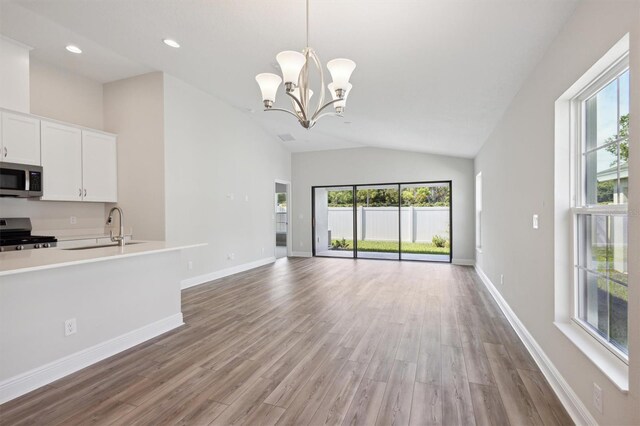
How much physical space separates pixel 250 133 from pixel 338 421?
6008 millimetres

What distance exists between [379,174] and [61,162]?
6350 mm

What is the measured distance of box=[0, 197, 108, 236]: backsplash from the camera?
413cm

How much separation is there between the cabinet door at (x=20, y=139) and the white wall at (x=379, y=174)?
5.65 meters

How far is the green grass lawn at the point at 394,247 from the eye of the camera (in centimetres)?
780

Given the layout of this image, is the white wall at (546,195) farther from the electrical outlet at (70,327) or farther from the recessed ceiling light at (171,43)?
the recessed ceiling light at (171,43)

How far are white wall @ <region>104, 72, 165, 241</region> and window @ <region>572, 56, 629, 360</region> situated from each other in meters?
4.86

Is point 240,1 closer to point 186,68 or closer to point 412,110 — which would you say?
point 186,68

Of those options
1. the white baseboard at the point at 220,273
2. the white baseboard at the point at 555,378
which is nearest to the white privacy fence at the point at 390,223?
the white baseboard at the point at 220,273

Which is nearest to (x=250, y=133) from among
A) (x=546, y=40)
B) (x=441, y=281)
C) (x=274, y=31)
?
(x=274, y=31)

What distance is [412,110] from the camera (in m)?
4.21

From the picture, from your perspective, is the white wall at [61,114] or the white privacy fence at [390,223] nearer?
the white wall at [61,114]

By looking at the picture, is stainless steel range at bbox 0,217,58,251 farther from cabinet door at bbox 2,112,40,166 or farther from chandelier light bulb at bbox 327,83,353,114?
chandelier light bulb at bbox 327,83,353,114

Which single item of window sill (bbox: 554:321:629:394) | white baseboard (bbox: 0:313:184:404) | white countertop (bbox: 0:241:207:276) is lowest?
white baseboard (bbox: 0:313:184:404)

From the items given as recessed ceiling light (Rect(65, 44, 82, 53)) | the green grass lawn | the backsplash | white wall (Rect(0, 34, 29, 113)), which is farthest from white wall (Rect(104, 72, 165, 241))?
the green grass lawn
